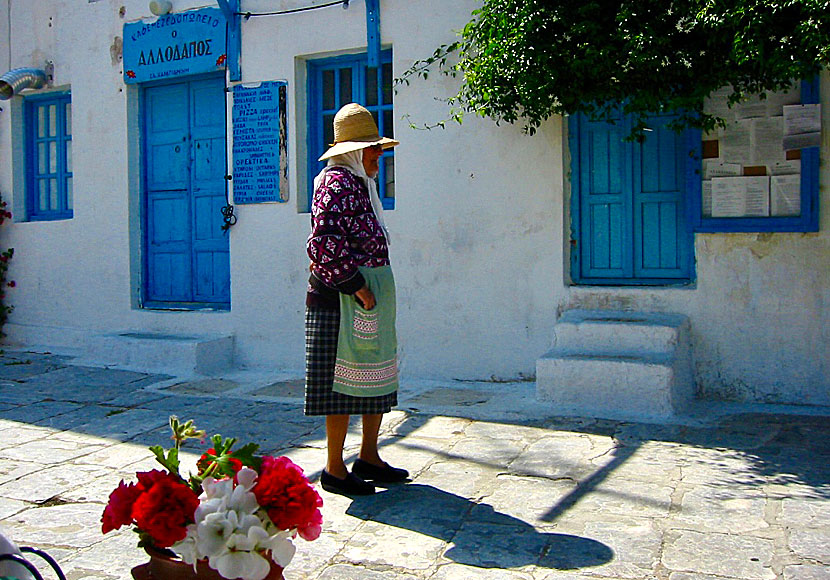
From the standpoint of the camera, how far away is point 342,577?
3057 mm

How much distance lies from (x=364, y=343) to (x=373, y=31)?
377 centimetres

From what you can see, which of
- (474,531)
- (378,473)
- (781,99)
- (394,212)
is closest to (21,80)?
(394,212)

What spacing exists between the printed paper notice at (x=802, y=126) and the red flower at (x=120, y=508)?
4.91 metres

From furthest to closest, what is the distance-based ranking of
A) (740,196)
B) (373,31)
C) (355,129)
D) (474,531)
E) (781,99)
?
1. (373,31)
2. (740,196)
3. (781,99)
4. (355,129)
5. (474,531)

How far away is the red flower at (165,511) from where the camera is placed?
201 cm

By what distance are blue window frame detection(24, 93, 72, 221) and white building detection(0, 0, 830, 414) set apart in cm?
2

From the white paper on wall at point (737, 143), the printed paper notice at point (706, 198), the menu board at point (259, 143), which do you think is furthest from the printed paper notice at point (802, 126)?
the menu board at point (259, 143)

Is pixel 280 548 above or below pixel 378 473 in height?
above

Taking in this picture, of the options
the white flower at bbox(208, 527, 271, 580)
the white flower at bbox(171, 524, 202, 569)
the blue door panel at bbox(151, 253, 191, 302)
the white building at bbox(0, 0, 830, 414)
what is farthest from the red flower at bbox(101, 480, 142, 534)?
the blue door panel at bbox(151, 253, 191, 302)

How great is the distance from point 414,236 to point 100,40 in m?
3.96

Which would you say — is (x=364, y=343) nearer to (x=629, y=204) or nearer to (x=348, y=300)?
(x=348, y=300)

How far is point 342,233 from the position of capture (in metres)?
3.75

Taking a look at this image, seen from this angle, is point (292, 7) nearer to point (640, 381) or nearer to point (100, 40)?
point (100, 40)

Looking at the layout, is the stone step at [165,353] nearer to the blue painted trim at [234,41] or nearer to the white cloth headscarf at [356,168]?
the blue painted trim at [234,41]
